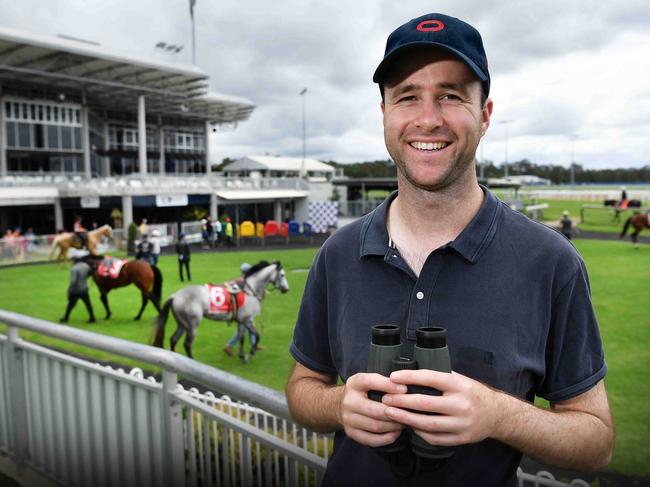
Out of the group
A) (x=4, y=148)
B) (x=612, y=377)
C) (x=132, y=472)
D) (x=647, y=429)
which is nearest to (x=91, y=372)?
(x=132, y=472)

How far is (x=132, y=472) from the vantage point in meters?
2.94

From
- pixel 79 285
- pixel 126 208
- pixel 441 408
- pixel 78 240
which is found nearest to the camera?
pixel 441 408

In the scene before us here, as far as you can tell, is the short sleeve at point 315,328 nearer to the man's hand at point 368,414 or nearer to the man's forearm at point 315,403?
the man's forearm at point 315,403

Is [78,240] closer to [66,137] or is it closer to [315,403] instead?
[315,403]

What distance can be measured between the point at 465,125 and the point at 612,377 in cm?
740

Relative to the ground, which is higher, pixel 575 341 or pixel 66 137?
pixel 66 137

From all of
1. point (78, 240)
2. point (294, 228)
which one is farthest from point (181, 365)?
point (294, 228)

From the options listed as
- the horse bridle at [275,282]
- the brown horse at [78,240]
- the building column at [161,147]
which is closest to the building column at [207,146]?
the building column at [161,147]

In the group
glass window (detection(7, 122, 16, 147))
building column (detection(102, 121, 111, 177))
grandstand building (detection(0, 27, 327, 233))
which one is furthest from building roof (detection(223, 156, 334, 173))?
glass window (detection(7, 122, 16, 147))

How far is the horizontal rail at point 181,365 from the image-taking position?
2.06 m

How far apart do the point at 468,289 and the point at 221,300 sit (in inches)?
287

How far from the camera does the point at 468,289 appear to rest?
4.70ft

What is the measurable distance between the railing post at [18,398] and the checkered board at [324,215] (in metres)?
31.6

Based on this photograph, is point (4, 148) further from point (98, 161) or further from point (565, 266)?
point (565, 266)
